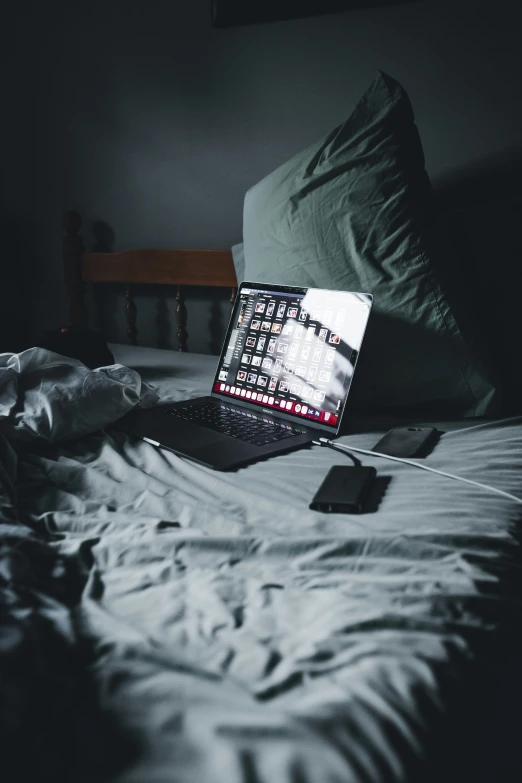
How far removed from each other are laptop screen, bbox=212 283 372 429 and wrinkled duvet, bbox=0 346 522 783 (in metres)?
0.23

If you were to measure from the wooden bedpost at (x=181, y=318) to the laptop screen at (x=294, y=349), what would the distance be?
0.64m

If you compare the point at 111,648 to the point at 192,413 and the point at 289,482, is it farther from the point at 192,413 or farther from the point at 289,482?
the point at 192,413

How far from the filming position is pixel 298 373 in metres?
1.07

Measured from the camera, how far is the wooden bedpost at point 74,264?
198 cm

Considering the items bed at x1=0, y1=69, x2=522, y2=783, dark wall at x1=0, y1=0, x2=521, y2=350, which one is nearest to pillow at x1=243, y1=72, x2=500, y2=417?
bed at x1=0, y1=69, x2=522, y2=783

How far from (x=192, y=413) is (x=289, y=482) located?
13.6 inches

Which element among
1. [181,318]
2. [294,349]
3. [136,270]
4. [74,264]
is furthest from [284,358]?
[74,264]

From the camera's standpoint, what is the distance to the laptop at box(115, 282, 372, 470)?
959 millimetres

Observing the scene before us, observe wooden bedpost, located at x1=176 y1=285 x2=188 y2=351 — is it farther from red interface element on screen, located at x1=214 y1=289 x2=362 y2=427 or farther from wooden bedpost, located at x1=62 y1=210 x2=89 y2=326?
red interface element on screen, located at x1=214 y1=289 x2=362 y2=427

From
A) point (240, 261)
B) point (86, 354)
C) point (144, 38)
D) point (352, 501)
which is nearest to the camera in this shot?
point (352, 501)

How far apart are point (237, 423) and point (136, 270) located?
3.28ft

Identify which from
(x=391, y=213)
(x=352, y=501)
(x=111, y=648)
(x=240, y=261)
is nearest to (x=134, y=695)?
(x=111, y=648)

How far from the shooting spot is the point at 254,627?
1.63 feet

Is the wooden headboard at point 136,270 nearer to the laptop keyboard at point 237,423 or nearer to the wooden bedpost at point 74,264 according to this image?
the wooden bedpost at point 74,264
